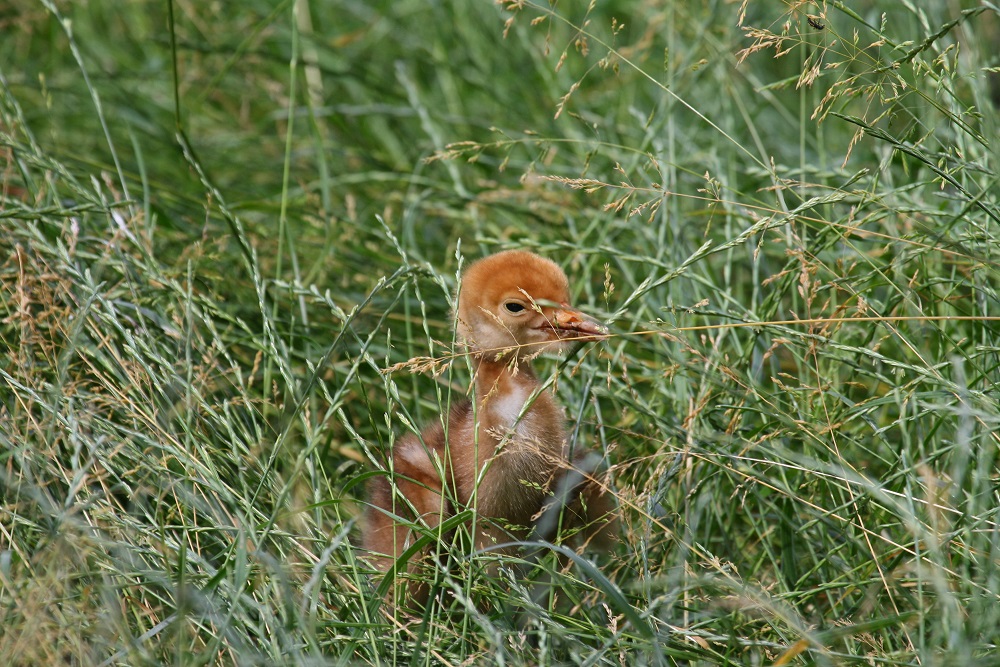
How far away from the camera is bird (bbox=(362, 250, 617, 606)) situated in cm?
267

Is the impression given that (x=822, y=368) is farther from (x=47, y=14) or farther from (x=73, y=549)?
(x=47, y=14)

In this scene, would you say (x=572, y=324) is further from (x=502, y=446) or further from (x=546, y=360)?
(x=546, y=360)

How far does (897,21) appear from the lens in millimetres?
4617

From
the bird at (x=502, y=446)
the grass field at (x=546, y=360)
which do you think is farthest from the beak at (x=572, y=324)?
the grass field at (x=546, y=360)

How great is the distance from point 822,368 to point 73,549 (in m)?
2.10

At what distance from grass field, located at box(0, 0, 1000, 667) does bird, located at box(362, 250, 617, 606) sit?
0.35 ft

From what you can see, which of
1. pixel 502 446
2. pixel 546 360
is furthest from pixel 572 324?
pixel 546 360

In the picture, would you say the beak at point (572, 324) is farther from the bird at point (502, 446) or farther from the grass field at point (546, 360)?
the grass field at point (546, 360)

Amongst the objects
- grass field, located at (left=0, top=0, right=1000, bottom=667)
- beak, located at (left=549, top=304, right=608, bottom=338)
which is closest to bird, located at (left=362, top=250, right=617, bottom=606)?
beak, located at (left=549, top=304, right=608, bottom=338)

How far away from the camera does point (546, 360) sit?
341cm

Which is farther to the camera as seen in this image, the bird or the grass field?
the bird

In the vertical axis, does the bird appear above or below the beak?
below

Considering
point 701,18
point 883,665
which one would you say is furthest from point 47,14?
point 883,665

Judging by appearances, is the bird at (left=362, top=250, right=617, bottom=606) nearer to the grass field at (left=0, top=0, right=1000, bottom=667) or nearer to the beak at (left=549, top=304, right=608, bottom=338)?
the beak at (left=549, top=304, right=608, bottom=338)
